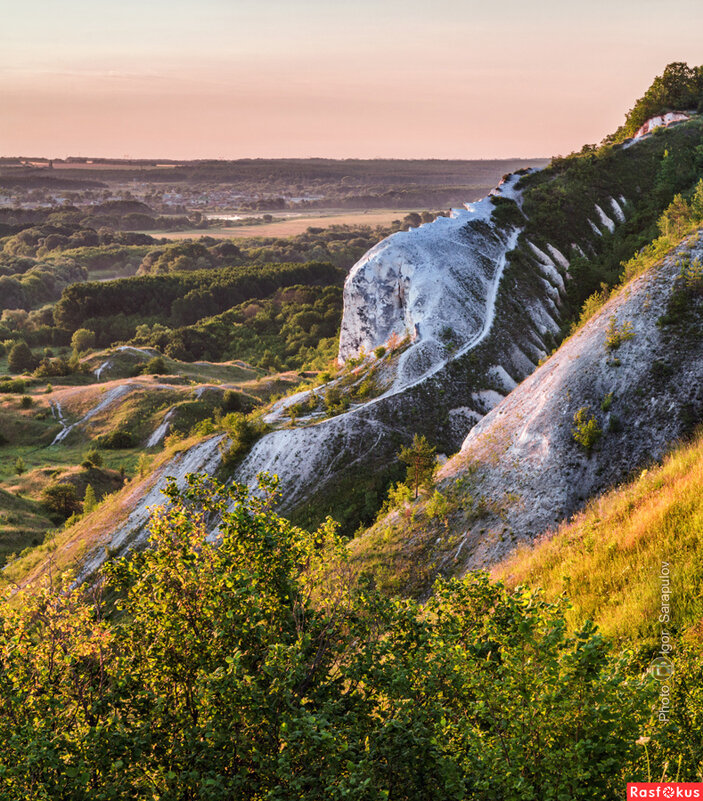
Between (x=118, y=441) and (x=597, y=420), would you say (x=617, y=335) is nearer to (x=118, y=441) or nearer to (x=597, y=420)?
(x=597, y=420)

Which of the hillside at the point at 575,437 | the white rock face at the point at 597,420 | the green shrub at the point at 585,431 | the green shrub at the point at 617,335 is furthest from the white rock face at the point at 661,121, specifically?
the green shrub at the point at 585,431

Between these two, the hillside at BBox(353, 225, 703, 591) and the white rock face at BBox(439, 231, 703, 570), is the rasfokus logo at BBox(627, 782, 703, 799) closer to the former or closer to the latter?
the hillside at BBox(353, 225, 703, 591)

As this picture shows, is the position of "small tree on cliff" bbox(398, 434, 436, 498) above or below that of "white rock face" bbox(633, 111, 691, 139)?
below

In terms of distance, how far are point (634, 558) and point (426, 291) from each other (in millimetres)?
45850

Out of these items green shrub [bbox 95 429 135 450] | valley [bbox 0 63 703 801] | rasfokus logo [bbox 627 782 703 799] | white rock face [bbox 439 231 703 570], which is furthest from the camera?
green shrub [bbox 95 429 135 450]

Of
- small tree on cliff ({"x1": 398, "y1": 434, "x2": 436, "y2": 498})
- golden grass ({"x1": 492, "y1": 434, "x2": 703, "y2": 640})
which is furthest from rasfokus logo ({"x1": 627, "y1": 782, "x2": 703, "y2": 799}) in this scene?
small tree on cliff ({"x1": 398, "y1": 434, "x2": 436, "y2": 498})

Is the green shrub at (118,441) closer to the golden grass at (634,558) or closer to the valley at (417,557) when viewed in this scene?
the valley at (417,557)

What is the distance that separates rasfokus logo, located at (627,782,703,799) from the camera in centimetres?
761

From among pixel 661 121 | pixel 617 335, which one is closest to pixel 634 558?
pixel 617 335

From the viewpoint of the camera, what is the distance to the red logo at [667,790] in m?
7.61

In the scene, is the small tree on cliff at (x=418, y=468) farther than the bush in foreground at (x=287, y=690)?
Yes

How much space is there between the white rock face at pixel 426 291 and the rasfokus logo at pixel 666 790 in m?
42.0

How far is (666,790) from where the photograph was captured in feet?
25.0

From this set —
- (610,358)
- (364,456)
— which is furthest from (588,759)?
(364,456)
